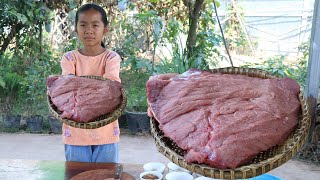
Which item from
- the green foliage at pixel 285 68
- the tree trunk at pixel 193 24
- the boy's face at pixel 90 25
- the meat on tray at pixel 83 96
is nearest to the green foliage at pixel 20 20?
the tree trunk at pixel 193 24

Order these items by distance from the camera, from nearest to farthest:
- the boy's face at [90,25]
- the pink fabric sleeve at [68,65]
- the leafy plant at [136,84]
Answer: the boy's face at [90,25] < the pink fabric sleeve at [68,65] < the leafy plant at [136,84]

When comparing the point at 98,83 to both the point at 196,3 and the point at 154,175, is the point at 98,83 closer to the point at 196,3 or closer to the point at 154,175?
the point at 154,175

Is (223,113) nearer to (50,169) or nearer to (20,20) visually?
(50,169)

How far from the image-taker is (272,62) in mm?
6016

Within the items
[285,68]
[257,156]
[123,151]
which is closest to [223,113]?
[257,156]

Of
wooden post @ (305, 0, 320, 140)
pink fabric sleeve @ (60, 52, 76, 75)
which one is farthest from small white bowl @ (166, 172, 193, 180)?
wooden post @ (305, 0, 320, 140)

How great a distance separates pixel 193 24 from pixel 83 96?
3879mm

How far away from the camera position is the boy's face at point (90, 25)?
238 centimetres

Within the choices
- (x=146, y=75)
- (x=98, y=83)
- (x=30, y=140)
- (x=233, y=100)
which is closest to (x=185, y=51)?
(x=146, y=75)

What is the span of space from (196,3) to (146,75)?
185 centimetres

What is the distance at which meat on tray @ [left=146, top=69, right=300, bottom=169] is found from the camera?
49.3 inches

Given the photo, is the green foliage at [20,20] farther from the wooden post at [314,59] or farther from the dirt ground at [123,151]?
the wooden post at [314,59]

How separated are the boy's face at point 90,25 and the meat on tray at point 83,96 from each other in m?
0.43

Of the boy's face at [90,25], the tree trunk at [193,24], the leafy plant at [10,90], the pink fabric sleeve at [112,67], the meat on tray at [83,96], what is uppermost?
the tree trunk at [193,24]
